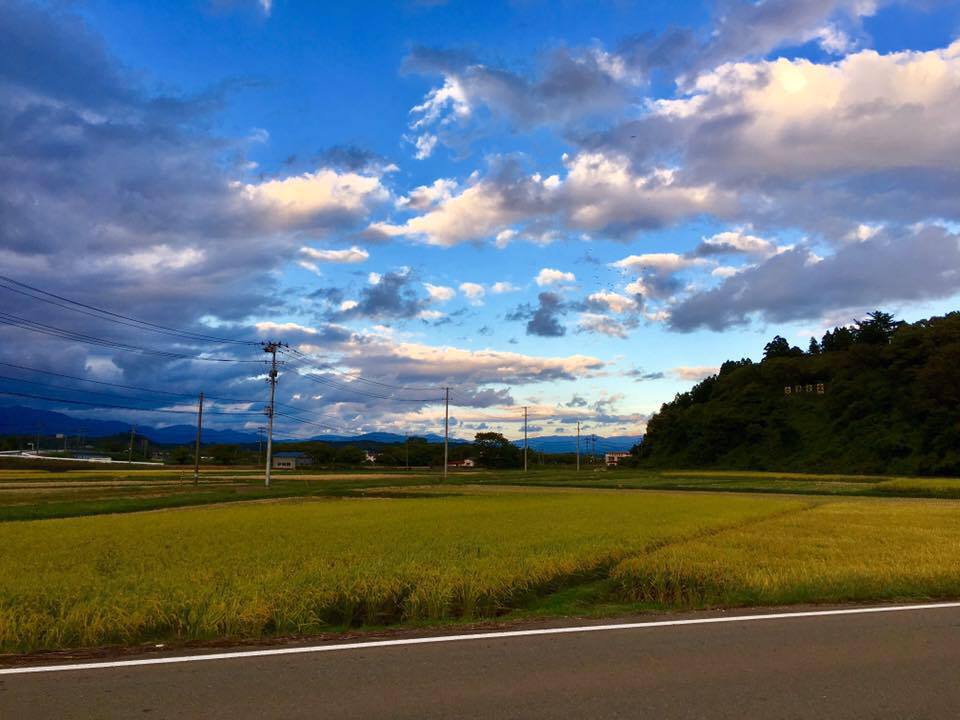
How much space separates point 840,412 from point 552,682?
4664 inches

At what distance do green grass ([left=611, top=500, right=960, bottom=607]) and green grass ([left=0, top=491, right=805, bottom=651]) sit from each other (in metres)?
1.59

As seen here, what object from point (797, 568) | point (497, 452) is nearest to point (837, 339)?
point (497, 452)

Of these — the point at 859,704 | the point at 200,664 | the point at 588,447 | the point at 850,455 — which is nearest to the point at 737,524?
the point at 859,704

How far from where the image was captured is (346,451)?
15138 centimetres

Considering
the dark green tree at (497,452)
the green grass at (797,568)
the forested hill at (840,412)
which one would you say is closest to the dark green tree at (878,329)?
the forested hill at (840,412)

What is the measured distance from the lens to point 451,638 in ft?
27.0

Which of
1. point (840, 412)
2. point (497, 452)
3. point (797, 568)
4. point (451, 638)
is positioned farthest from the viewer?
point (497, 452)

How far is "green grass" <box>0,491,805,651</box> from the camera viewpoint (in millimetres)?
9047

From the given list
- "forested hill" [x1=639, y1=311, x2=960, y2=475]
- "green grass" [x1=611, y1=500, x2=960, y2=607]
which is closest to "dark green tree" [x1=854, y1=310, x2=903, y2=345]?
"forested hill" [x1=639, y1=311, x2=960, y2=475]

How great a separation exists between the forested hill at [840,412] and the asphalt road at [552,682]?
90.5 meters

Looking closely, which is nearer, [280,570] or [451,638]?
[451,638]

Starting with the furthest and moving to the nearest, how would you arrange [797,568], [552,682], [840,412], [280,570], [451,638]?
[840,412] → [797,568] → [280,570] → [451,638] → [552,682]

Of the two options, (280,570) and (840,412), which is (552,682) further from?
(840,412)

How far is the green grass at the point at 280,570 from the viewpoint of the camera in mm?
9047
